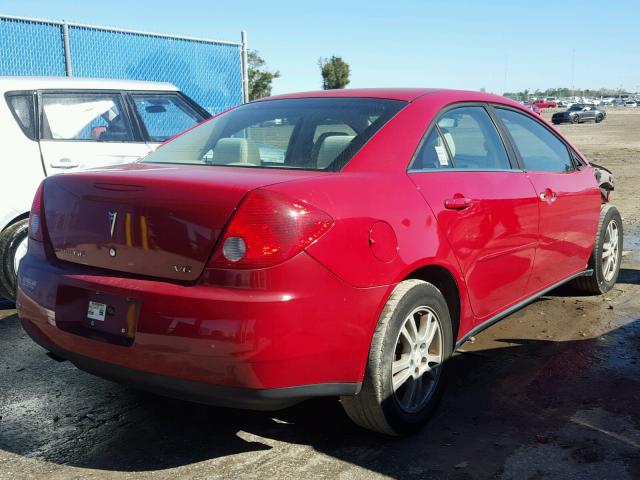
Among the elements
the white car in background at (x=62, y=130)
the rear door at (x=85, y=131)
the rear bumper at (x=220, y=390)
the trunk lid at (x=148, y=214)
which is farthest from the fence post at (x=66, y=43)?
the rear bumper at (x=220, y=390)

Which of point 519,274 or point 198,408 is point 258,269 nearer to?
point 198,408

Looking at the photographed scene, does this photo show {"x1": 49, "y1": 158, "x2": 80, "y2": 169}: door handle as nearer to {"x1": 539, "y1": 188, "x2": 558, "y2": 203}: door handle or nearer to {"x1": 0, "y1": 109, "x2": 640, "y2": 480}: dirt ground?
{"x1": 0, "y1": 109, "x2": 640, "y2": 480}: dirt ground

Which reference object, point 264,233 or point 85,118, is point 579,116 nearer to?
point 85,118

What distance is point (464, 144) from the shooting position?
3.71m

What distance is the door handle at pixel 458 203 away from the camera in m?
3.22

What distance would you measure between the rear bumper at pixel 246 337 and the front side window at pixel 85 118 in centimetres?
342

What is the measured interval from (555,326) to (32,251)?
3.47 metres

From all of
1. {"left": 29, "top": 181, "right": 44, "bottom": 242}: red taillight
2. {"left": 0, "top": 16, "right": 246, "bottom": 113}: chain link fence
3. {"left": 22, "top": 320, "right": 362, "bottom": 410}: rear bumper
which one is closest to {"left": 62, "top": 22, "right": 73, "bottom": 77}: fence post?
{"left": 0, "top": 16, "right": 246, "bottom": 113}: chain link fence

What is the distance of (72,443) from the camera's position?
10.1ft

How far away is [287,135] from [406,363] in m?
1.37

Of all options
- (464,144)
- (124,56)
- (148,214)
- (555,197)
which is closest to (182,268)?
(148,214)

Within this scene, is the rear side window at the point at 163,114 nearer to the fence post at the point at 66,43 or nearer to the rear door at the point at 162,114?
the rear door at the point at 162,114

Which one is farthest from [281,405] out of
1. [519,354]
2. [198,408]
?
[519,354]

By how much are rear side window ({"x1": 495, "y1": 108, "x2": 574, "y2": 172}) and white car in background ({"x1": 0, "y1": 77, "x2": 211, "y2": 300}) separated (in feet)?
11.0
